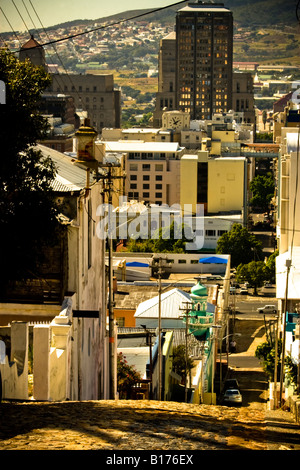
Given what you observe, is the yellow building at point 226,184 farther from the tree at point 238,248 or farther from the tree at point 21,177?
the tree at point 21,177

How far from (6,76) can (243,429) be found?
255 inches

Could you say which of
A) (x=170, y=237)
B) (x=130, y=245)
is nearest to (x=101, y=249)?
(x=130, y=245)

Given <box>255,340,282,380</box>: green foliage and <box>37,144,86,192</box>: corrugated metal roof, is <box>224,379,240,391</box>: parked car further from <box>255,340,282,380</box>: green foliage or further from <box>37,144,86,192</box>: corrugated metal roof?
<box>37,144,86,192</box>: corrugated metal roof

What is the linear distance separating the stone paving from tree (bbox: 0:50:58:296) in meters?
2.31

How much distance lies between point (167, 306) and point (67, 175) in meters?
24.7

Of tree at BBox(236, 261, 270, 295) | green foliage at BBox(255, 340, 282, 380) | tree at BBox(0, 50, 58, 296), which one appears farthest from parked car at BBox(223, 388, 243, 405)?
tree at BBox(236, 261, 270, 295)

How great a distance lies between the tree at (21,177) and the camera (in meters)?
15.4

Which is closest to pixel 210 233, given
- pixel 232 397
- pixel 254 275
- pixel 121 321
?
pixel 254 275

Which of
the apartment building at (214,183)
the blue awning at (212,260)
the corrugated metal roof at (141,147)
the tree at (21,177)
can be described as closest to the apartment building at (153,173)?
the corrugated metal roof at (141,147)

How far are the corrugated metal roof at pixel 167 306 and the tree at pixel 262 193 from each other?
7847 cm

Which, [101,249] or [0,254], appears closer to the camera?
[0,254]

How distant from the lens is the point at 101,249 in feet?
82.4

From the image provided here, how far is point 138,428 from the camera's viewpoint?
489 inches

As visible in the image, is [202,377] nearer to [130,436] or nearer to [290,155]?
[290,155]
